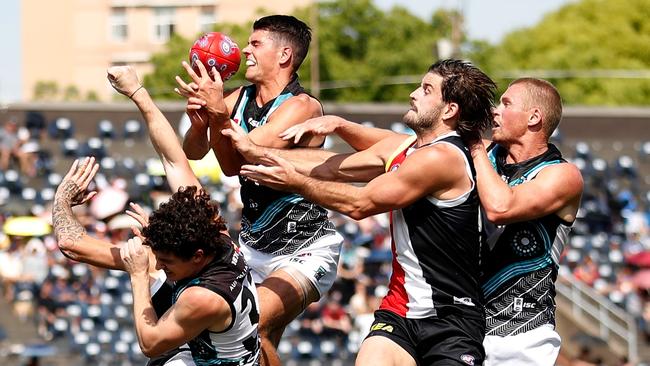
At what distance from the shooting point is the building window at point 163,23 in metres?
65.4

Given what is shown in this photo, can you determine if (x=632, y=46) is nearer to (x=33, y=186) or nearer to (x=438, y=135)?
(x=33, y=186)

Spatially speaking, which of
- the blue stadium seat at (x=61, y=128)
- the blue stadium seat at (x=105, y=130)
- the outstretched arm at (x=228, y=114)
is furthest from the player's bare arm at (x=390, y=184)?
the blue stadium seat at (x=105, y=130)

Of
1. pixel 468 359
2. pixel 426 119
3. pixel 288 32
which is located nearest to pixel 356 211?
pixel 426 119

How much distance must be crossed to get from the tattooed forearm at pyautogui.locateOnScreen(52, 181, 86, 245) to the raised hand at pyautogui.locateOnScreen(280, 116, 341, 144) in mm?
1235

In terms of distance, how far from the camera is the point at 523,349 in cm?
672

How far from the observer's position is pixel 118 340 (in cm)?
1888

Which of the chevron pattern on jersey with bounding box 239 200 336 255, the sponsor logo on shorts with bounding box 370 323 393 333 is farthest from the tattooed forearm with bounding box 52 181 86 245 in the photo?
the sponsor logo on shorts with bounding box 370 323 393 333

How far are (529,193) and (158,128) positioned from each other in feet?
7.05

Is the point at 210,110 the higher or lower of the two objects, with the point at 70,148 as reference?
higher

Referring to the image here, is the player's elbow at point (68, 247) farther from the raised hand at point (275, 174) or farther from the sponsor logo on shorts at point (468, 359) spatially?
the sponsor logo on shorts at point (468, 359)

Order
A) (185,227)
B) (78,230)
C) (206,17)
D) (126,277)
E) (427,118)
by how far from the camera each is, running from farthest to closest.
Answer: (206,17) < (126,277) < (78,230) < (427,118) < (185,227)

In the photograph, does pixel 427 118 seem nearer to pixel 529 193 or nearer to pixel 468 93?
pixel 468 93

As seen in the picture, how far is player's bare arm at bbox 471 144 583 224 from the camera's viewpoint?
6.31m

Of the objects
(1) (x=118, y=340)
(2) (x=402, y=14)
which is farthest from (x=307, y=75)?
(1) (x=118, y=340)
